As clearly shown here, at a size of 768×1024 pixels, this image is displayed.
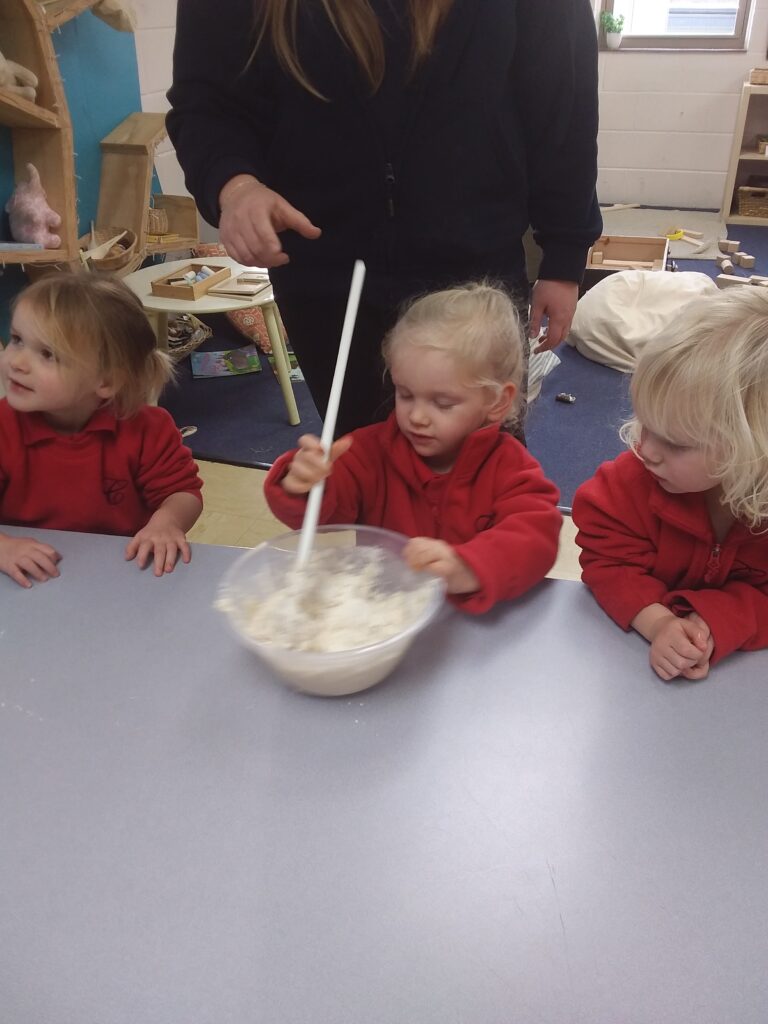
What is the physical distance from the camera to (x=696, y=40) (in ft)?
15.1

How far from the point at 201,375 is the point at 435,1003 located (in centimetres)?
298

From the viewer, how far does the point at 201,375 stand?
3.23m

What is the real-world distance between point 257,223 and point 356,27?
0.30 meters

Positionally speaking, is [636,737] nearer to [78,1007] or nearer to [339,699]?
[339,699]

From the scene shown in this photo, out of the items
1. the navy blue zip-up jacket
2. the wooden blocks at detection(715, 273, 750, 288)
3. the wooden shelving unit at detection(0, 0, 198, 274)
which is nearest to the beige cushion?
the wooden blocks at detection(715, 273, 750, 288)

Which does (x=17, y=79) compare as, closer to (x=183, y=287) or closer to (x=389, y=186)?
(x=183, y=287)

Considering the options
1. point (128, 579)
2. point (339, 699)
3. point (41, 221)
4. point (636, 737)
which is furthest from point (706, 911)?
point (41, 221)

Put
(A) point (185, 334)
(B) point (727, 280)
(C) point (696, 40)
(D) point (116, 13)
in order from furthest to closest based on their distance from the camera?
(C) point (696, 40), (B) point (727, 280), (A) point (185, 334), (D) point (116, 13)

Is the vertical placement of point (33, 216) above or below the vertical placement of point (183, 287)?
above

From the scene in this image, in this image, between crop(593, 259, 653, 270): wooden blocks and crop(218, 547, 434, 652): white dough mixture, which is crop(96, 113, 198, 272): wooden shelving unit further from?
crop(218, 547, 434, 652): white dough mixture

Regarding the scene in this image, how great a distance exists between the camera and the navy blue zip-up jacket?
3.28ft

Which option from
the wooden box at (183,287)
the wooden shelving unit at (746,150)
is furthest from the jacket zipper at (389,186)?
the wooden shelving unit at (746,150)

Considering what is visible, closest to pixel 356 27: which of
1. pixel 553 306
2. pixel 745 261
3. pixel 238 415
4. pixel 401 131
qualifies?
pixel 401 131

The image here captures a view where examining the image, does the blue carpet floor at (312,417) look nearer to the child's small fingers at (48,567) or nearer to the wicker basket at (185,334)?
the wicker basket at (185,334)
